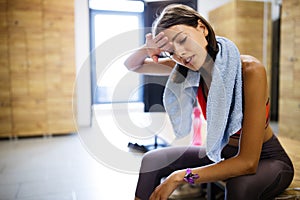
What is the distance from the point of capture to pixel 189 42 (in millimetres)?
688

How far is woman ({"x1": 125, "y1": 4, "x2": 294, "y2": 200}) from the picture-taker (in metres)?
0.69

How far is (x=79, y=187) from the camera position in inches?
64.3

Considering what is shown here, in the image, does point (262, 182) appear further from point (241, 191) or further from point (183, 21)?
point (183, 21)

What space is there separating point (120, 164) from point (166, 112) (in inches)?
10.7

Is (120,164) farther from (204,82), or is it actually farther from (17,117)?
(17,117)

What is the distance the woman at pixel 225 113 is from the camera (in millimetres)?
687

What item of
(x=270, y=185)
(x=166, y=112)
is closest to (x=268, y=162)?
(x=270, y=185)

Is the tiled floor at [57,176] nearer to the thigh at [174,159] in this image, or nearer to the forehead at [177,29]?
the thigh at [174,159]

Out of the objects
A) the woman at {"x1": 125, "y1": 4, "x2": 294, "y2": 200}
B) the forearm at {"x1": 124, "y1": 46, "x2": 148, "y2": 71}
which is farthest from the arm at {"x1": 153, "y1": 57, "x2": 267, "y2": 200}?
the forearm at {"x1": 124, "y1": 46, "x2": 148, "y2": 71}

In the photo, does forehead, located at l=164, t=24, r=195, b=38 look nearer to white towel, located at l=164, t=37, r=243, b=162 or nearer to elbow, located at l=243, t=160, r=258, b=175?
white towel, located at l=164, t=37, r=243, b=162

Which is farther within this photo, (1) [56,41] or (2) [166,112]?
(1) [56,41]

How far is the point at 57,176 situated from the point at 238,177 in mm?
1445

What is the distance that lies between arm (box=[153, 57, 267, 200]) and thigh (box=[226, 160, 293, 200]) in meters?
0.03

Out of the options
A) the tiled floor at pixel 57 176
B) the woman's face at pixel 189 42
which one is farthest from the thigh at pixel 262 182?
the tiled floor at pixel 57 176
